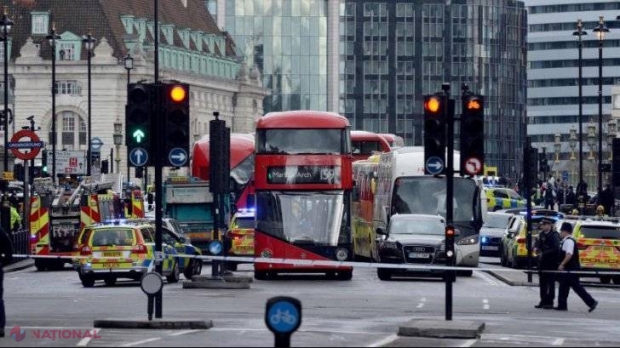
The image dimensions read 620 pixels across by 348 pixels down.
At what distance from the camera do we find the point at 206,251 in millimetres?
63938

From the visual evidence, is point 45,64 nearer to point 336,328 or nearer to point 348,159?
point 348,159

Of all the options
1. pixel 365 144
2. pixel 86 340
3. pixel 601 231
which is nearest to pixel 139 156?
pixel 86 340

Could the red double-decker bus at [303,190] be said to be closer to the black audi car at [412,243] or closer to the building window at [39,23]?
the black audi car at [412,243]

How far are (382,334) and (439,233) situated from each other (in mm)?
22301

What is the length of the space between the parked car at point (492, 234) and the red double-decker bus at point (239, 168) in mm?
8359

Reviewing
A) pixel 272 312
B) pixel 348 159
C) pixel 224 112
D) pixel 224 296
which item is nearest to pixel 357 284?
pixel 348 159

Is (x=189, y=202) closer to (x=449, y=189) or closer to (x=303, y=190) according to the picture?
(x=303, y=190)

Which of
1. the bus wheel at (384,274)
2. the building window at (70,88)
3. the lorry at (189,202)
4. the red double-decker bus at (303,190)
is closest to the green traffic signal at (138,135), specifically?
the red double-decker bus at (303,190)

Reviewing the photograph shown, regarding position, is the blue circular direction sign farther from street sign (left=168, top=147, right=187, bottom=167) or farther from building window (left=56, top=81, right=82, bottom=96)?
building window (left=56, top=81, right=82, bottom=96)

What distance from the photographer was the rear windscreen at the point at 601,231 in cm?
5106

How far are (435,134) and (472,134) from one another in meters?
0.60

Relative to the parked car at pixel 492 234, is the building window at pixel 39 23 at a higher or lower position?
higher

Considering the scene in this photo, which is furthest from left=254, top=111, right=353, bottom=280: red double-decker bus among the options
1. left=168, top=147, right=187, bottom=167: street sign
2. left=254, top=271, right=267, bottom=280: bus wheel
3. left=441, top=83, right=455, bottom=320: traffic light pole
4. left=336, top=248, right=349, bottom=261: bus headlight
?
left=441, top=83, right=455, bottom=320: traffic light pole

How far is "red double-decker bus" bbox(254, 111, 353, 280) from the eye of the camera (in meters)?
50.4
